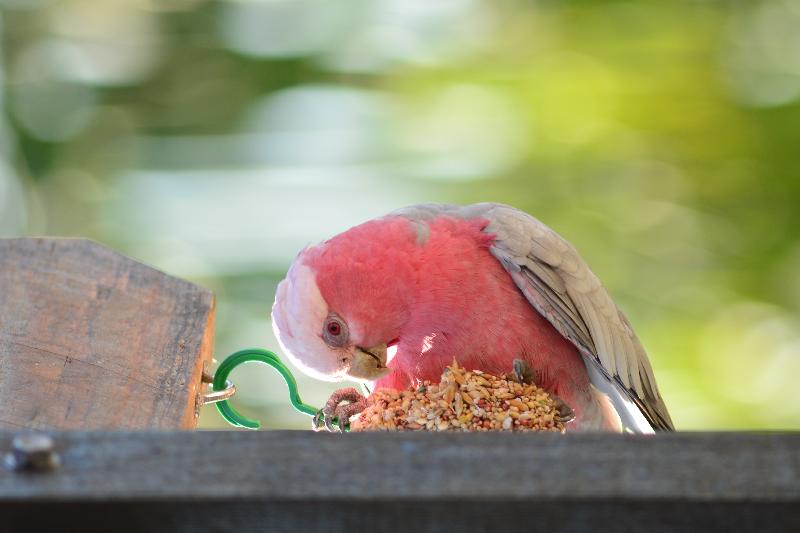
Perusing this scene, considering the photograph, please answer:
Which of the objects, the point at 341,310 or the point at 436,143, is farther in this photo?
the point at 436,143

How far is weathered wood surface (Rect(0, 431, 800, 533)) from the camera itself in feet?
2.79

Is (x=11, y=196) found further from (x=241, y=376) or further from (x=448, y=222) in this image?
(x=448, y=222)

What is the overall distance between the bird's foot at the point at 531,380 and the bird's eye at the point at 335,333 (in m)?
0.28

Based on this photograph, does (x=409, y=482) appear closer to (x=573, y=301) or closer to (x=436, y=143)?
(x=573, y=301)

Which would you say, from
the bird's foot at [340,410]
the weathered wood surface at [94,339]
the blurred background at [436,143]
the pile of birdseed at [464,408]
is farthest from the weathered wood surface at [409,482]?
the blurred background at [436,143]

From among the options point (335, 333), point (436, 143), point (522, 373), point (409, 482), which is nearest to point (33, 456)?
point (409, 482)

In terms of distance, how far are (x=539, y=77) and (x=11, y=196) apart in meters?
1.82

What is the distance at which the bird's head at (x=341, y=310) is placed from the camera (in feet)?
5.11

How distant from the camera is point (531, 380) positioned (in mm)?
1533

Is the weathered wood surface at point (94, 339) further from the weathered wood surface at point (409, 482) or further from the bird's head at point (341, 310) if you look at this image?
the weathered wood surface at point (409, 482)

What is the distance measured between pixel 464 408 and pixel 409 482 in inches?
18.8

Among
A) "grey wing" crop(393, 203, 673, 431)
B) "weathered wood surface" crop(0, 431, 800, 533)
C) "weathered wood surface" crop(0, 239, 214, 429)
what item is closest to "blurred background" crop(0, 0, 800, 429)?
"grey wing" crop(393, 203, 673, 431)

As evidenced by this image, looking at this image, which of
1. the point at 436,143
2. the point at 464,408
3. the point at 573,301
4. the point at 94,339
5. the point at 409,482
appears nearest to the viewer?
the point at 409,482

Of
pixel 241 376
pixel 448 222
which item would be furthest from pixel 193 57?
pixel 448 222
